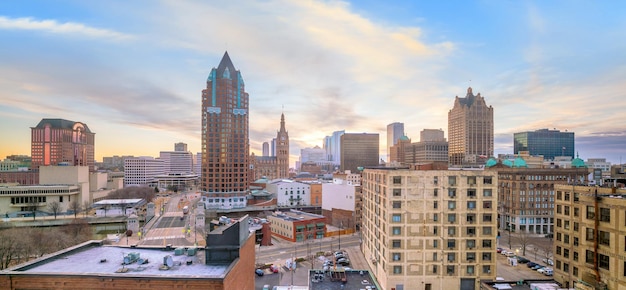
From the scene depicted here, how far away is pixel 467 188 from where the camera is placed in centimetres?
5531

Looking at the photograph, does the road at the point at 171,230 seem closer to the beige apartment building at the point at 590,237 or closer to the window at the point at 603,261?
the beige apartment building at the point at 590,237

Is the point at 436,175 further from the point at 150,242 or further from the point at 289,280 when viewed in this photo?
the point at 150,242

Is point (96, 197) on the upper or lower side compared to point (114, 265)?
lower

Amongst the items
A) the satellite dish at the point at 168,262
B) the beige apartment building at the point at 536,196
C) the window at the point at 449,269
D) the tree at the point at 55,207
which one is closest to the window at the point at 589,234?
the window at the point at 449,269

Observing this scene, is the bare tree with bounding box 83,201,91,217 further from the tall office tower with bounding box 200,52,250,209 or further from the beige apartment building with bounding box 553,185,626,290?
the beige apartment building with bounding box 553,185,626,290

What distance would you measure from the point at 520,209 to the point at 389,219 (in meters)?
72.5

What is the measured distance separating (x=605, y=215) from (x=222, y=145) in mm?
133246

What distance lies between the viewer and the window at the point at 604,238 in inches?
1658

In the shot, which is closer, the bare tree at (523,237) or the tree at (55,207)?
the bare tree at (523,237)

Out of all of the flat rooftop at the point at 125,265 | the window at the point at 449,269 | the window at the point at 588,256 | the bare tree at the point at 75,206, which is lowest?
the bare tree at the point at 75,206

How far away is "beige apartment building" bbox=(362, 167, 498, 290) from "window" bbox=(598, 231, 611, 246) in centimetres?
1374

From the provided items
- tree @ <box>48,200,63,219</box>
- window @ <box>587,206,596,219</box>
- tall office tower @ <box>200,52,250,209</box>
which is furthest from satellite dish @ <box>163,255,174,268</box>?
tree @ <box>48,200,63,219</box>

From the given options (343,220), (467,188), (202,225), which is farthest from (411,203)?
(202,225)

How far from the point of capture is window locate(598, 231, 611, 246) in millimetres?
42125
